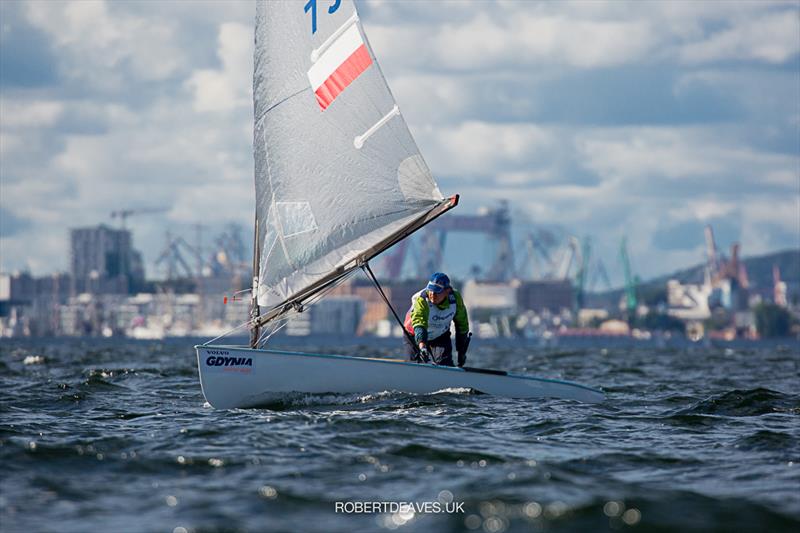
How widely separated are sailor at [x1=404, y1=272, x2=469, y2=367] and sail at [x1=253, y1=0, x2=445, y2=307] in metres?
1.07

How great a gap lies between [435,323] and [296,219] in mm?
2508

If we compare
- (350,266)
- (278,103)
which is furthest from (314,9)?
(350,266)

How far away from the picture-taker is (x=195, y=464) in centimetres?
1228

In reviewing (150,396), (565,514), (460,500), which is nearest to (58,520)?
(460,500)

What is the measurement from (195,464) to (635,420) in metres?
6.45

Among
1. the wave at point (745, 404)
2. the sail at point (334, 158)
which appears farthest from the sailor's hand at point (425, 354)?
the wave at point (745, 404)

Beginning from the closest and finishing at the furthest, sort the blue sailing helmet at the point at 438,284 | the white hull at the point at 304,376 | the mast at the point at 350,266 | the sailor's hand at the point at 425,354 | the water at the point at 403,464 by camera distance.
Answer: the water at the point at 403,464 < the white hull at the point at 304,376 < the sailor's hand at the point at 425,354 < the blue sailing helmet at the point at 438,284 < the mast at the point at 350,266

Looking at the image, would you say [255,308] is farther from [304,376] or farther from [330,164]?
[330,164]

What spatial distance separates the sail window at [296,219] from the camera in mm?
18531

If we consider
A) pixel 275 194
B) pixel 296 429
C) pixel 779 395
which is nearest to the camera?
pixel 296 429

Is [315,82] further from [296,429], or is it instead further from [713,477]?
[713,477]

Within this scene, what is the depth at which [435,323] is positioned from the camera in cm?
1841

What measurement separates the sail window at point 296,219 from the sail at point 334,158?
1 centimetres

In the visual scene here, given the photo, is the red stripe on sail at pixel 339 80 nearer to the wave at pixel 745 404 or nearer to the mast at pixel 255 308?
the mast at pixel 255 308
